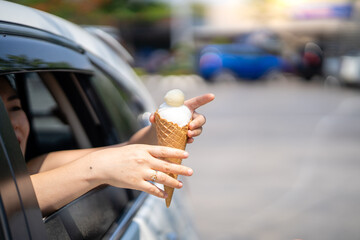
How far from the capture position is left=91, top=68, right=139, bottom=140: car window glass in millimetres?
2000

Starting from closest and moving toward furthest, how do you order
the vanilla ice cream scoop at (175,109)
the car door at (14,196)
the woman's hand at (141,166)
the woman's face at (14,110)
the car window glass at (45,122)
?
the car door at (14,196) → the woman's hand at (141,166) → the vanilla ice cream scoop at (175,109) → the woman's face at (14,110) → the car window glass at (45,122)

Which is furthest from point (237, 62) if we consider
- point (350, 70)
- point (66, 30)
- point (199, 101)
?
point (199, 101)

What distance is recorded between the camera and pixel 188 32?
98.2ft

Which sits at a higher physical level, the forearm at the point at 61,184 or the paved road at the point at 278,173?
the forearm at the point at 61,184

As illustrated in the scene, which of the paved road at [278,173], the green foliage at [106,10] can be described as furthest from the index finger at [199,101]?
the green foliage at [106,10]

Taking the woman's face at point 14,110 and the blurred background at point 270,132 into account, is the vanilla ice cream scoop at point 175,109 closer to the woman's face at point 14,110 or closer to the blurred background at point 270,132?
the woman's face at point 14,110

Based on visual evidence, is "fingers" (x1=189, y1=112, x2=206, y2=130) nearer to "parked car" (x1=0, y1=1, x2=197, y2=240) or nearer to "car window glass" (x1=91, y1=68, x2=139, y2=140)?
"parked car" (x1=0, y1=1, x2=197, y2=240)

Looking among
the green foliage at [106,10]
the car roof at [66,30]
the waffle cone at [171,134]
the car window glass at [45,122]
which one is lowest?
the car window glass at [45,122]

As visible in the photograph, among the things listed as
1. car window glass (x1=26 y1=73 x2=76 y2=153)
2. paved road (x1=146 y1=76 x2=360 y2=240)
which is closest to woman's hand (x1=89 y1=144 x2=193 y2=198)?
car window glass (x1=26 y1=73 x2=76 y2=153)

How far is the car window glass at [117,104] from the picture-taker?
78.7 inches

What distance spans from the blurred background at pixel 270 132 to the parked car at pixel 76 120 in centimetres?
83

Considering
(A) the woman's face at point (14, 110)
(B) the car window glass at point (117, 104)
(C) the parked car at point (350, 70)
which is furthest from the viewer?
(C) the parked car at point (350, 70)

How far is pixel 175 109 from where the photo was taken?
4.38ft

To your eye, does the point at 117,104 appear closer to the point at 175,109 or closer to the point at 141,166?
the point at 175,109
